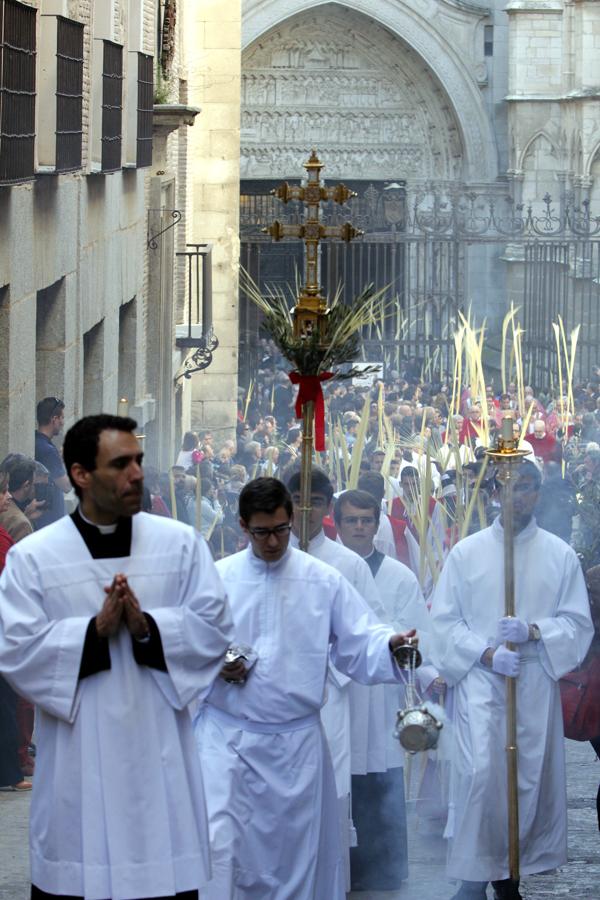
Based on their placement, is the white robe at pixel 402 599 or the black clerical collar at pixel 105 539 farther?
the white robe at pixel 402 599

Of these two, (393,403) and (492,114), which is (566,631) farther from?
(492,114)

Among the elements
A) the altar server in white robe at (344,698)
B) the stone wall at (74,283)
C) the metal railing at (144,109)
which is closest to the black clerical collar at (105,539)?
the altar server in white robe at (344,698)

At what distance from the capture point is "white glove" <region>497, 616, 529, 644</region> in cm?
675

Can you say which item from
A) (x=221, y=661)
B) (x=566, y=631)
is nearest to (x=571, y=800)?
(x=566, y=631)

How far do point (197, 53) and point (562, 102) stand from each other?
36.7 feet

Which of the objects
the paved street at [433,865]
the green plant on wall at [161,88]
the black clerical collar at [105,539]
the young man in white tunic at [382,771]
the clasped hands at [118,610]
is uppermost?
the green plant on wall at [161,88]

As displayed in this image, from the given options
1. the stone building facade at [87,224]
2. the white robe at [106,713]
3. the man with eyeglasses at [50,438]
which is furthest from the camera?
the man with eyeglasses at [50,438]

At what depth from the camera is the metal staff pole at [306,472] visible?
6.45 m

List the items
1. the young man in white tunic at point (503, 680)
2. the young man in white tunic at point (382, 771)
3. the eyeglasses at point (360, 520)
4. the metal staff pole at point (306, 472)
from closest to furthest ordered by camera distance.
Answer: the metal staff pole at point (306, 472) < the young man in white tunic at point (503, 680) < the young man in white tunic at point (382, 771) < the eyeglasses at point (360, 520)

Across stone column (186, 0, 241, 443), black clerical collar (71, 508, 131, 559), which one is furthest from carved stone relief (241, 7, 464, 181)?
black clerical collar (71, 508, 131, 559)

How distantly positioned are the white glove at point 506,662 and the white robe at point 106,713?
6.86 feet

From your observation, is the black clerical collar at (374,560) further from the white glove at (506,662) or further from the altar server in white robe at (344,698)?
the white glove at (506,662)

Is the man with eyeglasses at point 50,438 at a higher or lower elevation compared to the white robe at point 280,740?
higher

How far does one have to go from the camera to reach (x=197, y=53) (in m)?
22.6
